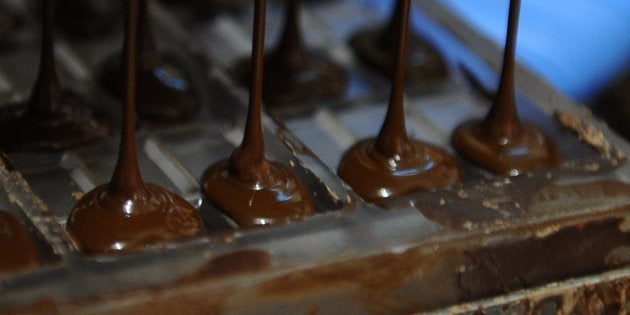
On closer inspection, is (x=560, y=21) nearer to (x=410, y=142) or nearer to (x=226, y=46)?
(x=226, y=46)

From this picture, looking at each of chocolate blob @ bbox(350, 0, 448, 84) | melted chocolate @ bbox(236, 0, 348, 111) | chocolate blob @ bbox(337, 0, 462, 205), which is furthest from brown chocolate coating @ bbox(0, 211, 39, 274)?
chocolate blob @ bbox(350, 0, 448, 84)

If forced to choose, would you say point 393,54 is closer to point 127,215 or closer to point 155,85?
point 155,85

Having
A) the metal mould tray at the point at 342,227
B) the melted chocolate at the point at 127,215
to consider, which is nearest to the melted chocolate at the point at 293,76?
the metal mould tray at the point at 342,227

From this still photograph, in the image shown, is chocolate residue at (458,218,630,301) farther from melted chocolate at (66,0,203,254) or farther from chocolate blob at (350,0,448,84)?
chocolate blob at (350,0,448,84)

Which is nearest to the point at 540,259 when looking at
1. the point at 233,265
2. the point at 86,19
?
the point at 233,265

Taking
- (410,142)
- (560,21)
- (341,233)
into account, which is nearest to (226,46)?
(410,142)
